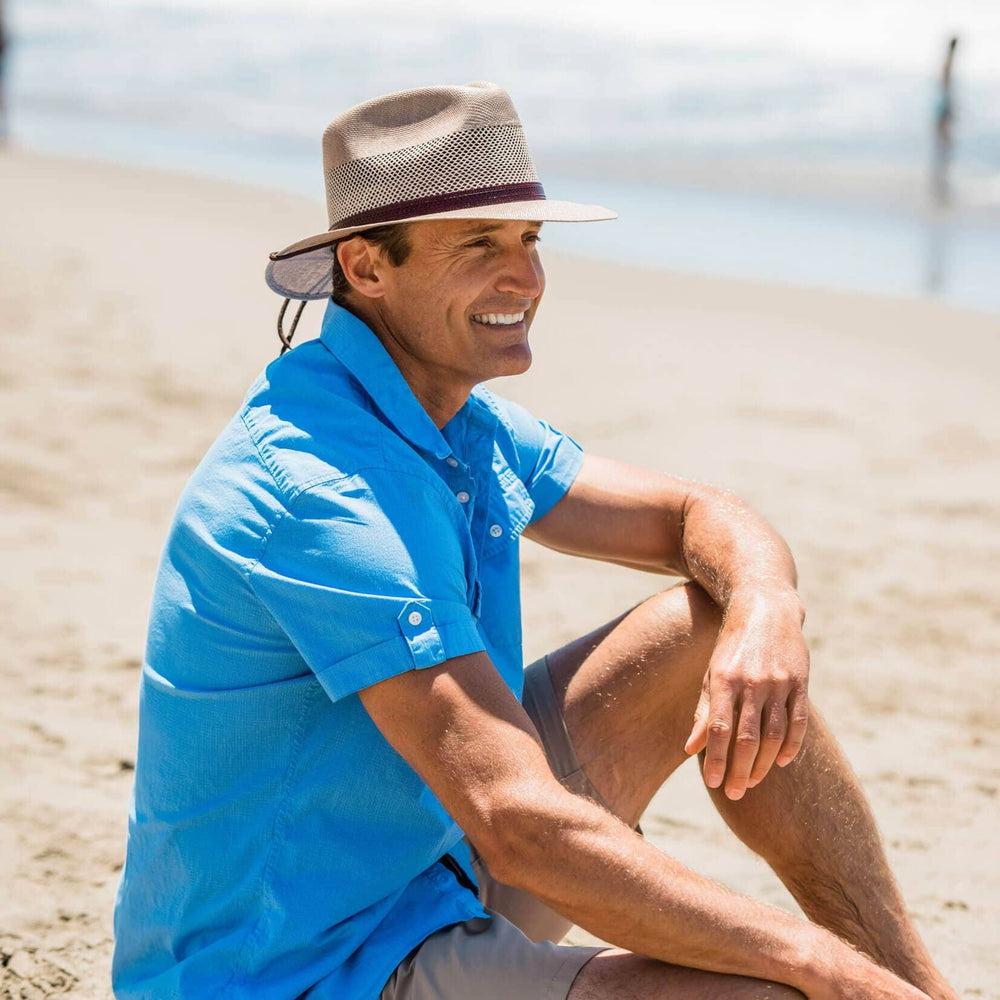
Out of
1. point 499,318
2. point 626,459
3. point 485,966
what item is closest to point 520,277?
point 499,318

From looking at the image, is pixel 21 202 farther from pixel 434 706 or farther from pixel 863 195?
pixel 434 706

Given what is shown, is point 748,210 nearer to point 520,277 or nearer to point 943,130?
point 943,130

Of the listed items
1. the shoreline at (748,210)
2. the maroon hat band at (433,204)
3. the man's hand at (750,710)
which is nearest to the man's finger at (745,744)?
the man's hand at (750,710)

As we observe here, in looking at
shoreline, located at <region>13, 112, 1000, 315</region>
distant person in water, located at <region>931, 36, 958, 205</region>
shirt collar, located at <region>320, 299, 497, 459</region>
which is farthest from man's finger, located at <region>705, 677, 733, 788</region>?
distant person in water, located at <region>931, 36, 958, 205</region>

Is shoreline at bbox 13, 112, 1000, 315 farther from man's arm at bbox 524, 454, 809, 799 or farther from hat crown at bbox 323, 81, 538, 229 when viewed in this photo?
hat crown at bbox 323, 81, 538, 229

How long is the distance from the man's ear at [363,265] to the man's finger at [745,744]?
33.1 inches

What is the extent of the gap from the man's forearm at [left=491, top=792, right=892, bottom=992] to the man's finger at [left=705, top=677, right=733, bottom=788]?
0.89 ft

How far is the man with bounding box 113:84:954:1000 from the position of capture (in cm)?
194

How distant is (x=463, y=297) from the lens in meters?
2.34

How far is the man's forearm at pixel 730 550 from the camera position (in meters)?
2.50

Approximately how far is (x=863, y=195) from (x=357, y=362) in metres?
12.6

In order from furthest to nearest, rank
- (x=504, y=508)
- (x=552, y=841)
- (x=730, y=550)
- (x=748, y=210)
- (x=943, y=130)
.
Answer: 1. (x=943, y=130)
2. (x=748, y=210)
3. (x=730, y=550)
4. (x=504, y=508)
5. (x=552, y=841)

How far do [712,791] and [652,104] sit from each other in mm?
20161

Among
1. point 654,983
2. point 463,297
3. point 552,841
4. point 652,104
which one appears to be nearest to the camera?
point 552,841
